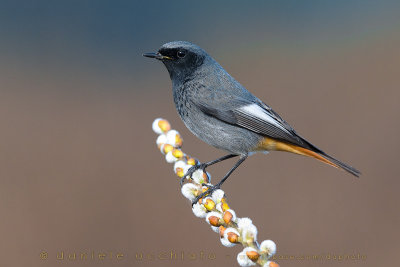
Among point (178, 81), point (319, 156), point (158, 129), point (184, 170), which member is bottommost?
point (319, 156)

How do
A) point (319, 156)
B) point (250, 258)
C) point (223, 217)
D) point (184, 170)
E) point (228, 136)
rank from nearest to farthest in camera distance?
point (250, 258) < point (223, 217) < point (184, 170) < point (319, 156) < point (228, 136)

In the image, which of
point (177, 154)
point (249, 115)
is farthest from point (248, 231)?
point (249, 115)

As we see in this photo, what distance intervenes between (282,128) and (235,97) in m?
0.34

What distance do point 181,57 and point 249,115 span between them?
53cm

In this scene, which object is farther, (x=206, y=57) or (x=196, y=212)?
(x=206, y=57)

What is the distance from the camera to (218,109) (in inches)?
97.9

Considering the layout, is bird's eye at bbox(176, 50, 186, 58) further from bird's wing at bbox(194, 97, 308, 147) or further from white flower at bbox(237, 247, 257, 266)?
white flower at bbox(237, 247, 257, 266)

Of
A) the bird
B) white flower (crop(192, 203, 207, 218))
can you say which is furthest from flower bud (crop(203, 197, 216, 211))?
the bird

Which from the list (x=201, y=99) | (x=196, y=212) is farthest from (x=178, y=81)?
(x=196, y=212)

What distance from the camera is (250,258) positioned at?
107 centimetres

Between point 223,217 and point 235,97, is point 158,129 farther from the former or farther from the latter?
point 235,97

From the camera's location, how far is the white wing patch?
2426mm

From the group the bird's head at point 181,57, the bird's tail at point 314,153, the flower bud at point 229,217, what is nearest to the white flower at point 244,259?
the flower bud at point 229,217

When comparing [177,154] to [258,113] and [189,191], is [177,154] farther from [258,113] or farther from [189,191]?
[258,113]
